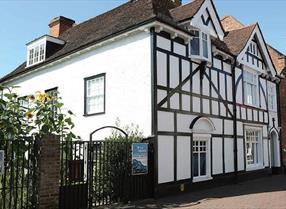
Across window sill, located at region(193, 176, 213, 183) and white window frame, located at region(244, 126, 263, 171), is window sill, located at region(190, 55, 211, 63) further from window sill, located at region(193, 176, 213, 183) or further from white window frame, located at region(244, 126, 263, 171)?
white window frame, located at region(244, 126, 263, 171)

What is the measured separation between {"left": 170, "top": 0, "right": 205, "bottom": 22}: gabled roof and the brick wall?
26.3 ft

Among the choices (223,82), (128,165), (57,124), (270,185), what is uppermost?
(223,82)

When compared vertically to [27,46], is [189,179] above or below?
below

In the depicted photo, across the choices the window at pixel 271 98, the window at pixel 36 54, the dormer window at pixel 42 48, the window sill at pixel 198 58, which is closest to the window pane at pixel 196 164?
the window sill at pixel 198 58

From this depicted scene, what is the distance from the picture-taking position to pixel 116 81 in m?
13.9

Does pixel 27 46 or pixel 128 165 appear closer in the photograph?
pixel 128 165

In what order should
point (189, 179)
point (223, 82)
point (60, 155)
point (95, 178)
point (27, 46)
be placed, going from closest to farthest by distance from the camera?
point (60, 155) < point (95, 178) < point (189, 179) < point (223, 82) < point (27, 46)

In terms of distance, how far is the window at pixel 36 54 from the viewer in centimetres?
1864

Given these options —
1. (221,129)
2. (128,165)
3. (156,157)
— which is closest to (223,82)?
(221,129)

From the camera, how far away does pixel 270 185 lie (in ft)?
51.4

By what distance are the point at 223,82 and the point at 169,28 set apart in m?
5.08

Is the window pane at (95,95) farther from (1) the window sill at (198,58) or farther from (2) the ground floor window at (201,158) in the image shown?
(2) the ground floor window at (201,158)

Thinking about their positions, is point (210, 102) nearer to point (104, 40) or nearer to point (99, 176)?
point (104, 40)

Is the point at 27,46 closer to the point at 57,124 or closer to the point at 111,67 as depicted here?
the point at 111,67
